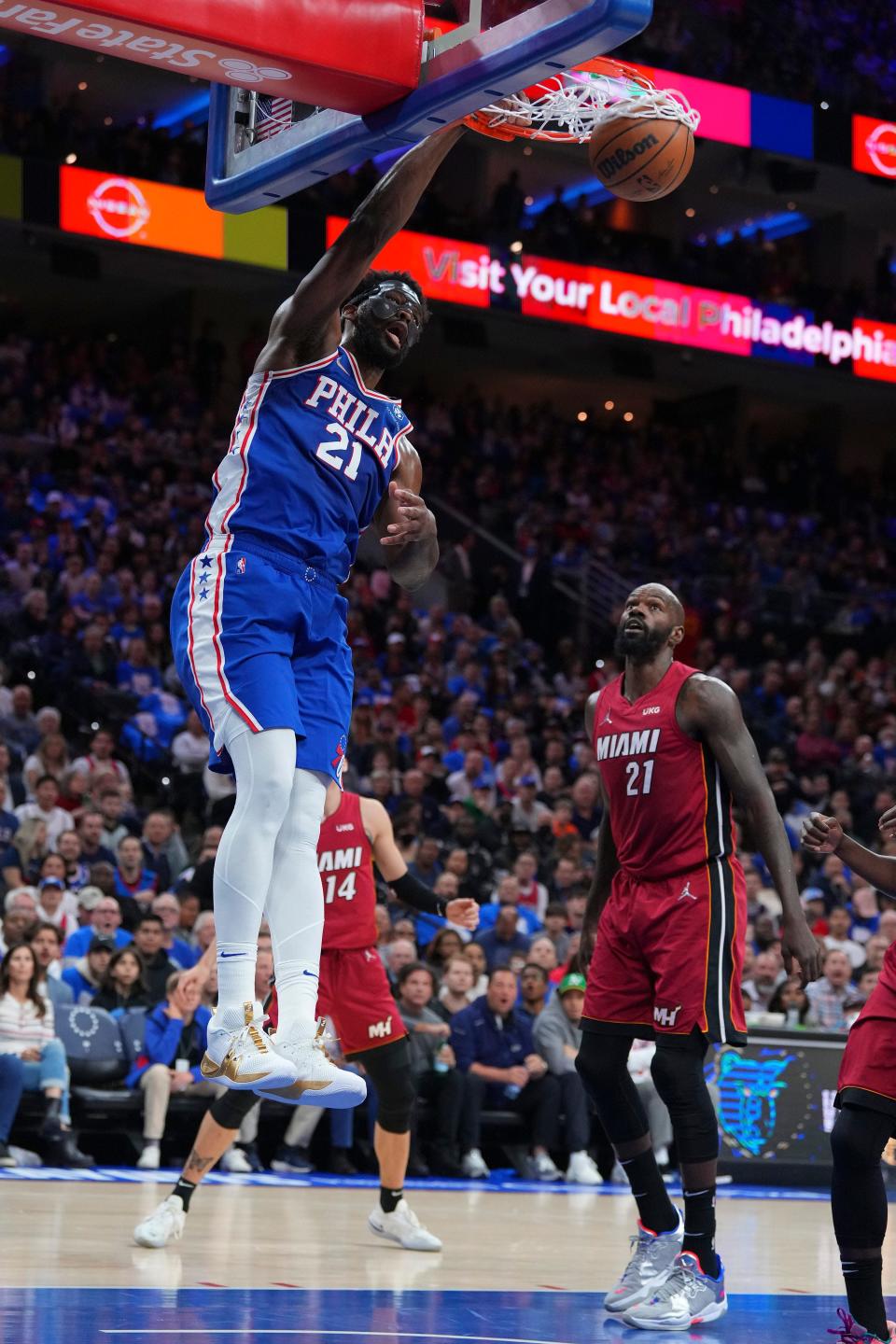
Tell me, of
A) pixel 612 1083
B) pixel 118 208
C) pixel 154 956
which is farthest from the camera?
pixel 118 208

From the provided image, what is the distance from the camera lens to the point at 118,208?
793 inches

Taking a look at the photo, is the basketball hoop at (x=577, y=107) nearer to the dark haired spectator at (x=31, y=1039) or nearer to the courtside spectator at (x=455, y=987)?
the dark haired spectator at (x=31, y=1039)

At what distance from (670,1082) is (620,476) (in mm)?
20677

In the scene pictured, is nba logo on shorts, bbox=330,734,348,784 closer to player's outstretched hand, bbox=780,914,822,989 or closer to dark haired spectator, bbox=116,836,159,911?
player's outstretched hand, bbox=780,914,822,989

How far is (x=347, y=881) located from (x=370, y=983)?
19.8 inches

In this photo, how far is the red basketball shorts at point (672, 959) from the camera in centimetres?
650

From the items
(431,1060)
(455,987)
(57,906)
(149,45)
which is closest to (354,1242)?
(431,1060)

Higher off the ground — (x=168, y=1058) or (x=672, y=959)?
(x=672, y=959)

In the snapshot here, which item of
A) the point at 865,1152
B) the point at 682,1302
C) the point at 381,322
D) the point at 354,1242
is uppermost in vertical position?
the point at 381,322

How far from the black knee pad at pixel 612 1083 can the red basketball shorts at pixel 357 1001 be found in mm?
1902

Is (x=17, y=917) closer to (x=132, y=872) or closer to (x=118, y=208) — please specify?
(x=132, y=872)

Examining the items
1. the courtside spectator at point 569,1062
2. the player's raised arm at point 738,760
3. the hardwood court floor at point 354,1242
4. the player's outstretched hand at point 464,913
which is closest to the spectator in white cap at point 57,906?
the hardwood court floor at point 354,1242

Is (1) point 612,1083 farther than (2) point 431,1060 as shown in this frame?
No

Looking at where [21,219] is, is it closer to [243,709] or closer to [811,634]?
[811,634]
